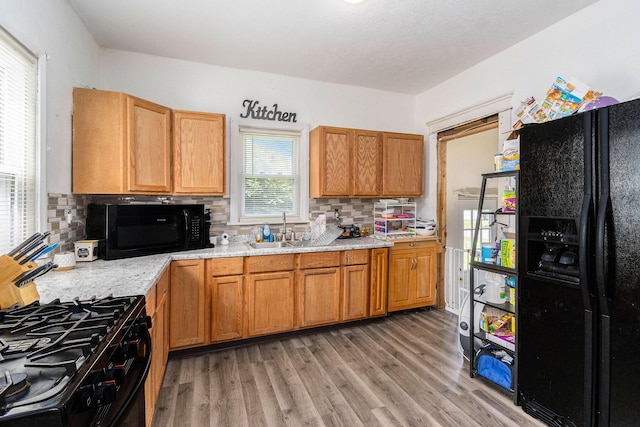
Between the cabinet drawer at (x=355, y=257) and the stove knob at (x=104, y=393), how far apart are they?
247 cm

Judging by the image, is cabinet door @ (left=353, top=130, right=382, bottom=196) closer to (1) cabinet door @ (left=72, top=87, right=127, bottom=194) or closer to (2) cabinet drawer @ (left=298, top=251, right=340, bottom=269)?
(2) cabinet drawer @ (left=298, top=251, right=340, bottom=269)

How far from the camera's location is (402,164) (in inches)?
149

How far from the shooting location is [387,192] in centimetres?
371

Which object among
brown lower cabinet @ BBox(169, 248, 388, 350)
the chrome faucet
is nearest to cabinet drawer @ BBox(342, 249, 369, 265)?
brown lower cabinet @ BBox(169, 248, 388, 350)

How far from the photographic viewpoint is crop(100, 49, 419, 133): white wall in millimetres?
3016

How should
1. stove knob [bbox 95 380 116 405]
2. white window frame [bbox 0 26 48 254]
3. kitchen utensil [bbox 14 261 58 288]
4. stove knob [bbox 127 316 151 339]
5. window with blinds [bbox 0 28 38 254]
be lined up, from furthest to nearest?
white window frame [bbox 0 26 48 254]
window with blinds [bbox 0 28 38 254]
kitchen utensil [bbox 14 261 58 288]
stove knob [bbox 127 316 151 339]
stove knob [bbox 95 380 116 405]

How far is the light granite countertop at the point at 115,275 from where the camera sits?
1.54m

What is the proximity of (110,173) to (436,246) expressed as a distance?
3411 mm

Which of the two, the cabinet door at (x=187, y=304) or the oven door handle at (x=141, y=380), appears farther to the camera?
the cabinet door at (x=187, y=304)

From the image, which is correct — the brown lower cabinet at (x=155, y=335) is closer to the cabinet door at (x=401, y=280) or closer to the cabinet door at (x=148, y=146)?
the cabinet door at (x=148, y=146)

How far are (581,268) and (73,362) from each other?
7.19 feet

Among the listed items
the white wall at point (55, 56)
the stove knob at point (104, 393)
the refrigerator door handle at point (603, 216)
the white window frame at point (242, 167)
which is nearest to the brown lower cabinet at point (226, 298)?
the white window frame at point (242, 167)

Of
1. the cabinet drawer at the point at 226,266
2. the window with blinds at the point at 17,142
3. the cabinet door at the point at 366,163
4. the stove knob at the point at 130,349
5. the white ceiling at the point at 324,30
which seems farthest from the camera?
the cabinet door at the point at 366,163

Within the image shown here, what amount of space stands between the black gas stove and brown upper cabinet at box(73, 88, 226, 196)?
1.43m
